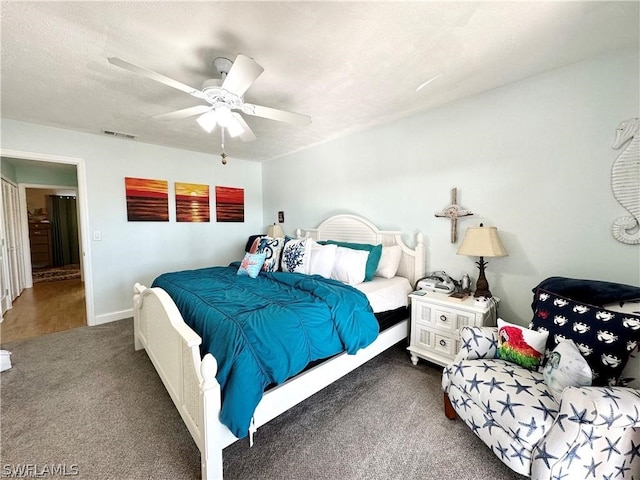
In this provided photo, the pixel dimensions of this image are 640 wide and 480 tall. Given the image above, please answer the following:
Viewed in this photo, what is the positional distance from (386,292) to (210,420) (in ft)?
5.39

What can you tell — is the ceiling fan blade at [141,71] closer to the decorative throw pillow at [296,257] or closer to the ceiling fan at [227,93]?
the ceiling fan at [227,93]

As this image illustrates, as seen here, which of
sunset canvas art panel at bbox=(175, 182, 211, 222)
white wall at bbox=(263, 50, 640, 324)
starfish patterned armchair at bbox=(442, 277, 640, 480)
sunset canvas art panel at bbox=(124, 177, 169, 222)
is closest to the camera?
starfish patterned armchair at bbox=(442, 277, 640, 480)

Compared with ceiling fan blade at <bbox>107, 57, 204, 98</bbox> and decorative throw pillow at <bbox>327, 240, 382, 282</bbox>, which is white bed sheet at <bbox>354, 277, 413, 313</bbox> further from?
ceiling fan blade at <bbox>107, 57, 204, 98</bbox>

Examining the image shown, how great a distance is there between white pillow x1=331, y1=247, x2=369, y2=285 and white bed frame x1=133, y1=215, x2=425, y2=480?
532mm

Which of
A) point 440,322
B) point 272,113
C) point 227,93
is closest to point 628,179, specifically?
point 440,322

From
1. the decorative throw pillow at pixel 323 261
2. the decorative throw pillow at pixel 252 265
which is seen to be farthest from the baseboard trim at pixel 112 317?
the decorative throw pillow at pixel 323 261

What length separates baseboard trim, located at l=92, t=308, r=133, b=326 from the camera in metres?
3.34

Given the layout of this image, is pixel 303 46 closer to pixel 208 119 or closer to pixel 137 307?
pixel 208 119

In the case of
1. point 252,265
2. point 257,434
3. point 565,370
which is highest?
point 252,265

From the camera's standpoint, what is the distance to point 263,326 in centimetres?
150

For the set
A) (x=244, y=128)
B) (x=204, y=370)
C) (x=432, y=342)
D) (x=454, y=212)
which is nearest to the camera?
(x=204, y=370)

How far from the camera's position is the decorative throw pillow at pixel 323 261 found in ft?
8.72

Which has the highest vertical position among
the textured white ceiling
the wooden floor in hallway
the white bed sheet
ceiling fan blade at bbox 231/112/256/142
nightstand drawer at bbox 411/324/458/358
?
the textured white ceiling
